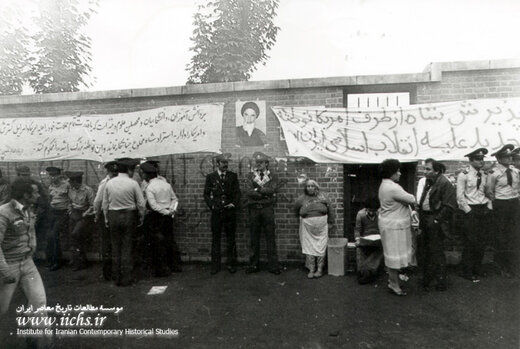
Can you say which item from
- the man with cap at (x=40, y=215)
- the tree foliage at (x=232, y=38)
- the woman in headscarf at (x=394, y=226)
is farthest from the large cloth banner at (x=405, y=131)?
the tree foliage at (x=232, y=38)

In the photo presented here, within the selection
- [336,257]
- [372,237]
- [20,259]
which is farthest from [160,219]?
[372,237]

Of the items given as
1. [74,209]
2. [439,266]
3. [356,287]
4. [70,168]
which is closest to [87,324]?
[74,209]

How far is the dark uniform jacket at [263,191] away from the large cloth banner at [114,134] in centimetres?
121

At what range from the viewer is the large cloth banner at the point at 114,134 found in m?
7.31

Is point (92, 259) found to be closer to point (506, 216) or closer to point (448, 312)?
point (448, 312)

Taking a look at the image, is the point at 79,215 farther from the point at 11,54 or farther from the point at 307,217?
the point at 11,54

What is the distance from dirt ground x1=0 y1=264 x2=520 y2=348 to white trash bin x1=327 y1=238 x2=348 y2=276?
0.19 m

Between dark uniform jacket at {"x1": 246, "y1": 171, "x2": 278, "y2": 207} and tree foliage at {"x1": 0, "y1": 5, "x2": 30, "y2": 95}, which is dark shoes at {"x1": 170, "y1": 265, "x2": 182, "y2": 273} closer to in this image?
dark uniform jacket at {"x1": 246, "y1": 171, "x2": 278, "y2": 207}

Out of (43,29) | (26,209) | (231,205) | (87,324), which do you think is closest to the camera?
(26,209)

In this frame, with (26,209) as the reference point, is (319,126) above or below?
above

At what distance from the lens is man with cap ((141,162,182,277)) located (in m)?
6.56

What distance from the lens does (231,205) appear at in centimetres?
661

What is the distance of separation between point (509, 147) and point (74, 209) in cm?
789

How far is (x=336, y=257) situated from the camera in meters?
6.33
